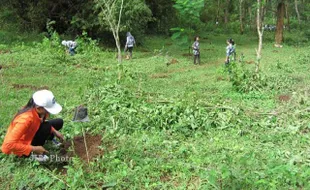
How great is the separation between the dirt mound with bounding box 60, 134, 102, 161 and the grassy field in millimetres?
115

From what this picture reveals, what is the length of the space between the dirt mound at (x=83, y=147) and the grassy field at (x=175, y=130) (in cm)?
11

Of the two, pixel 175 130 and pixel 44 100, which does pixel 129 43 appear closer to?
pixel 175 130

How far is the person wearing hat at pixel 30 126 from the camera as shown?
406cm

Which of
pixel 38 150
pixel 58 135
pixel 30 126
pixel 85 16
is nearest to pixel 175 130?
pixel 58 135

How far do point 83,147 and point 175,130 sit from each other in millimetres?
1451

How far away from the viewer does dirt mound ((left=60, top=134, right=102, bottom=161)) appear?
15.4 feet

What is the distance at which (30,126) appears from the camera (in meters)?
4.16

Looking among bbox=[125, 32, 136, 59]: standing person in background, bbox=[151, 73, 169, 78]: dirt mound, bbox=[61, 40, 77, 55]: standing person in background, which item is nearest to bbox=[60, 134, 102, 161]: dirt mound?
bbox=[151, 73, 169, 78]: dirt mound

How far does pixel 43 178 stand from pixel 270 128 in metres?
3.55

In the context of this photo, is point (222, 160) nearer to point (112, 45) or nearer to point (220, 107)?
point (220, 107)

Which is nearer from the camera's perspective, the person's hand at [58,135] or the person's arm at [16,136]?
the person's arm at [16,136]

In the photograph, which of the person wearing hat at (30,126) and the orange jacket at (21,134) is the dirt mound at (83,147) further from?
the orange jacket at (21,134)

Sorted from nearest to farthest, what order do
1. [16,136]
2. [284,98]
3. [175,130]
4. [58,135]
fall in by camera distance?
[16,136], [58,135], [175,130], [284,98]

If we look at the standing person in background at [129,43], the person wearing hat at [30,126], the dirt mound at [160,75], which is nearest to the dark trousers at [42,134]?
the person wearing hat at [30,126]
